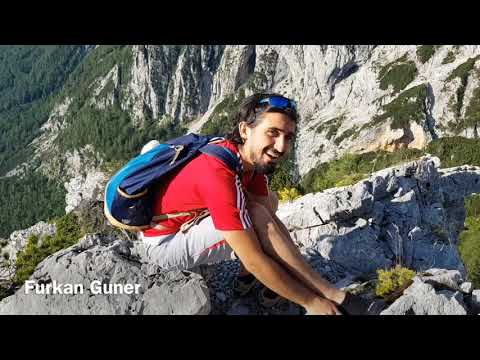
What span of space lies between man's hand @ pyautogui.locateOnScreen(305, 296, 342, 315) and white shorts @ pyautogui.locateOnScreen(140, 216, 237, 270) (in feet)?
3.33

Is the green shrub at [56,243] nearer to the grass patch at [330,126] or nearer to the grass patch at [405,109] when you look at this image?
the grass patch at [405,109]

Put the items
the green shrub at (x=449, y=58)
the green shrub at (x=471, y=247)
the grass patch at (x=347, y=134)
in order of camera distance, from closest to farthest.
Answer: the green shrub at (x=471, y=247)
the grass patch at (x=347, y=134)
the green shrub at (x=449, y=58)

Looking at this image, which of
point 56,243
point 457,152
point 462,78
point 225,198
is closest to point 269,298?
point 225,198

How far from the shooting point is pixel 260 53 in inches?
4813

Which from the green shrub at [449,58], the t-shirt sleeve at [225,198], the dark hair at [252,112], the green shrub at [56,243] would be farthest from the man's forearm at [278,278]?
the green shrub at [449,58]

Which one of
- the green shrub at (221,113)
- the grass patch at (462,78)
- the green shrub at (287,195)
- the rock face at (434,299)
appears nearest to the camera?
the rock face at (434,299)

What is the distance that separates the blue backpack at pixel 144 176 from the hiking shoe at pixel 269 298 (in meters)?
1.56

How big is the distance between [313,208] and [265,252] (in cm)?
458

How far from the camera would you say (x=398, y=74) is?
8319cm

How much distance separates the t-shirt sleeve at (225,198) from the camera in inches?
151

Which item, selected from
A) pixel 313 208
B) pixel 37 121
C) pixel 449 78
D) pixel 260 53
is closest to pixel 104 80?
pixel 37 121

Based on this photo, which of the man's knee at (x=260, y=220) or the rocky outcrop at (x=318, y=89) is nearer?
the man's knee at (x=260, y=220)

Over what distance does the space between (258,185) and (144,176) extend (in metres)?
1.26

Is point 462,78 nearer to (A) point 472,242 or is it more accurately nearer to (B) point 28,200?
(A) point 472,242
